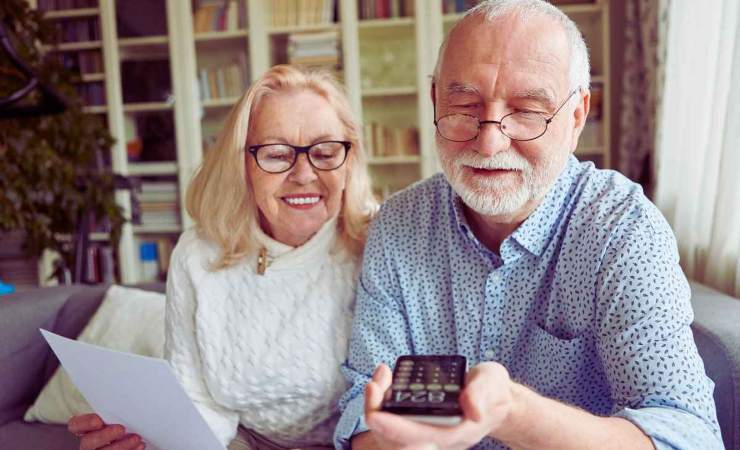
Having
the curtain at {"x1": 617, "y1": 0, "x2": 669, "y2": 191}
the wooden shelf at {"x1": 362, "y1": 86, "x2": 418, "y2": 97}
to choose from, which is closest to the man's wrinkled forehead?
the curtain at {"x1": 617, "y1": 0, "x2": 669, "y2": 191}

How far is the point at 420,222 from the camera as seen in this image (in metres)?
1.14

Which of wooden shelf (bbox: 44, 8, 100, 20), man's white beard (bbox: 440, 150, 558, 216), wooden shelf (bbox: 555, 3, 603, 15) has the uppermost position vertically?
wooden shelf (bbox: 44, 8, 100, 20)

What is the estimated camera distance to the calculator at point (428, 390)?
23.5 inches

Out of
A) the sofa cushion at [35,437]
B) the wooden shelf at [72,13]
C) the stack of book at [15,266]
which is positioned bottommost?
the stack of book at [15,266]

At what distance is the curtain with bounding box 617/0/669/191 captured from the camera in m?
2.77

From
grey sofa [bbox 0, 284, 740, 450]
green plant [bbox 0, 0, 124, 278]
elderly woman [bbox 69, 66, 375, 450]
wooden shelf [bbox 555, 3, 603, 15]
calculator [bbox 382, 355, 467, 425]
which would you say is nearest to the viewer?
calculator [bbox 382, 355, 467, 425]

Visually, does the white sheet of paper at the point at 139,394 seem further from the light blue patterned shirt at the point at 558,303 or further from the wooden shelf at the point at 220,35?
the wooden shelf at the point at 220,35

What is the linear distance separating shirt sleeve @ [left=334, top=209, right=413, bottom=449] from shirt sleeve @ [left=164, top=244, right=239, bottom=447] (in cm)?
26

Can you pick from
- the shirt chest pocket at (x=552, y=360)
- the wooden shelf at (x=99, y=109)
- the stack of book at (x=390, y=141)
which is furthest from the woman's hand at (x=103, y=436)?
the wooden shelf at (x=99, y=109)

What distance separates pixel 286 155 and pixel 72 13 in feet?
10.6

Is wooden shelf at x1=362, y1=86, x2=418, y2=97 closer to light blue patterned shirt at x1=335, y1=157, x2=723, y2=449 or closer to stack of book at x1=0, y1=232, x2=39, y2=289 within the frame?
stack of book at x1=0, y1=232, x2=39, y2=289

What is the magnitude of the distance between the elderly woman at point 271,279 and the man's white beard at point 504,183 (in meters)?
0.33

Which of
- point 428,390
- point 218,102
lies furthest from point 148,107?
point 428,390

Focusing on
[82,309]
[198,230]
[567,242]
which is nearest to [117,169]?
[82,309]
